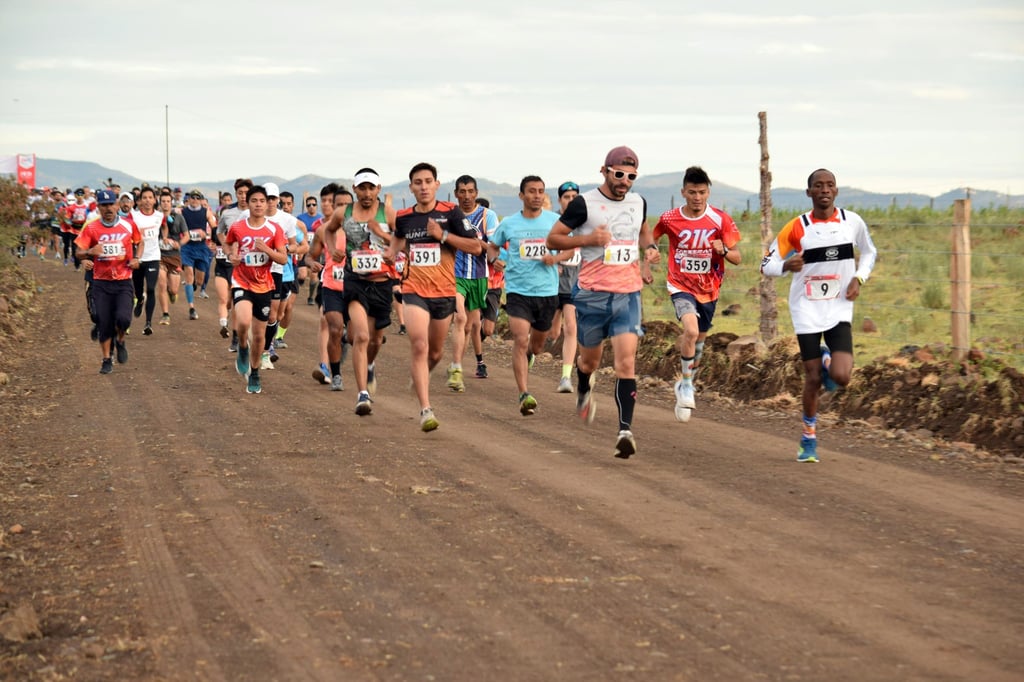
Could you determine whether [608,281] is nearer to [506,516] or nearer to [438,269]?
[438,269]

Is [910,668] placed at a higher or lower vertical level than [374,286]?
lower

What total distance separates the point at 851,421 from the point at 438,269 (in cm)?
454

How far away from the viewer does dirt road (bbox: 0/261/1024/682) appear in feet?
18.5

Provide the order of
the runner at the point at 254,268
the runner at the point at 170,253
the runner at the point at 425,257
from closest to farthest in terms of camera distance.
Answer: the runner at the point at 425,257
the runner at the point at 254,268
the runner at the point at 170,253

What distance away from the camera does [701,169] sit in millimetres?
12758

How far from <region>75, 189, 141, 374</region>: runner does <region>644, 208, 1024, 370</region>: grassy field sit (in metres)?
8.11

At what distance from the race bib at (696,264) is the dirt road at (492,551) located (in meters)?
1.53

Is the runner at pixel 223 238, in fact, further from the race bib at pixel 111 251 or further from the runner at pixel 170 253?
the race bib at pixel 111 251

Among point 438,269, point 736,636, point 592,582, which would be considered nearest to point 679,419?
point 438,269

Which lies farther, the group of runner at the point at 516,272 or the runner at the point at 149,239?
the runner at the point at 149,239

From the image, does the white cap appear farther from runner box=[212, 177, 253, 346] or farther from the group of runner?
runner box=[212, 177, 253, 346]

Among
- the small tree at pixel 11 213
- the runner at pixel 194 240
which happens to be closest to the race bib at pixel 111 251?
the runner at pixel 194 240

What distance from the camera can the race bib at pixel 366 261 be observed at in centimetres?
1310

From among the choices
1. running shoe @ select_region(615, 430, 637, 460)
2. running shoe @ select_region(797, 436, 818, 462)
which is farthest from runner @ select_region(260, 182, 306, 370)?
running shoe @ select_region(797, 436, 818, 462)
